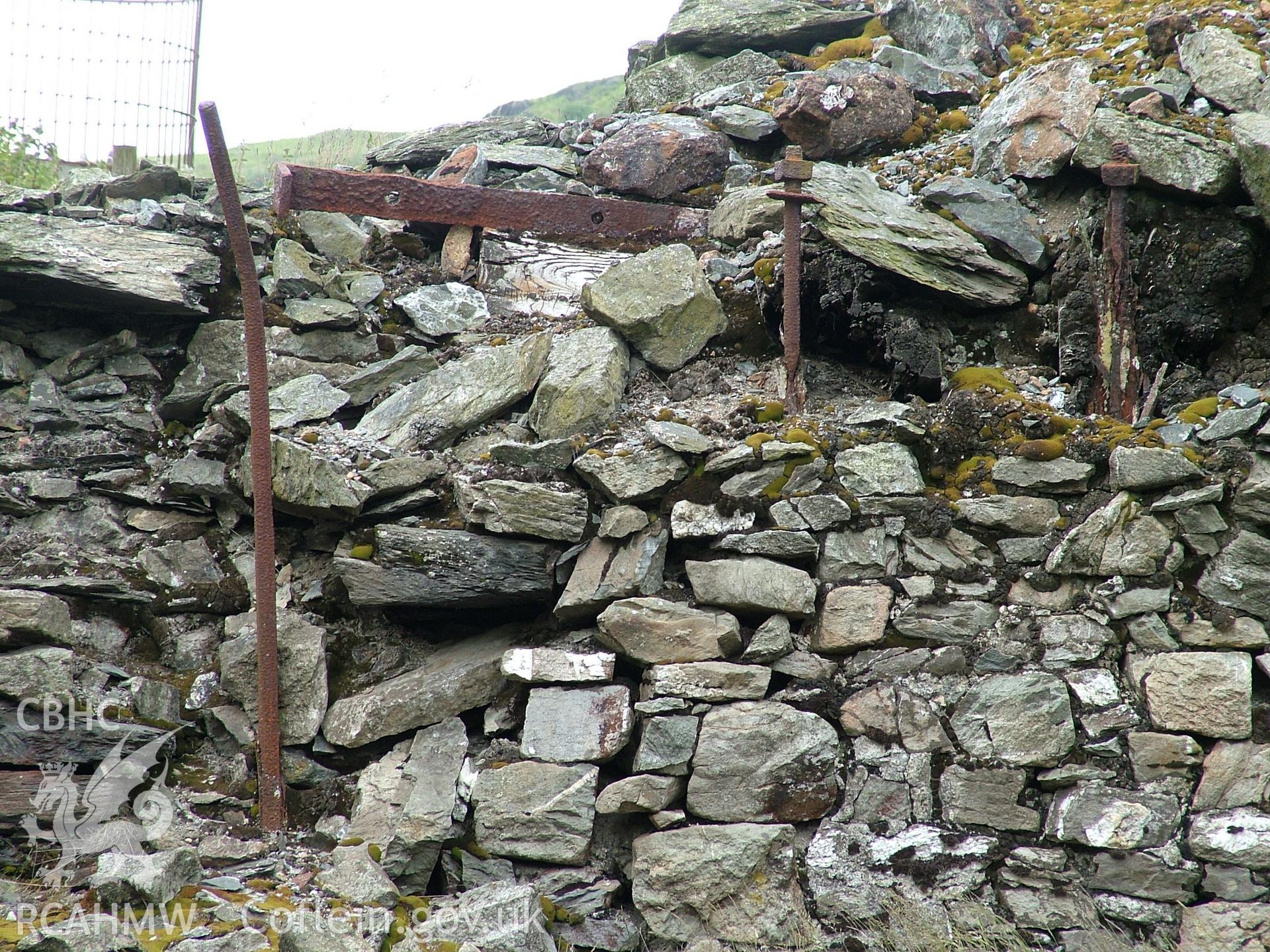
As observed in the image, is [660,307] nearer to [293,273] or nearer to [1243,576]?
[293,273]

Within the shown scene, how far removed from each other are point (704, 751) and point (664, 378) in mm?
2340

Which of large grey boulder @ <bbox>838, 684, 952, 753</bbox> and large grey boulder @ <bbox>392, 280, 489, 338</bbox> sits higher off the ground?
large grey boulder @ <bbox>392, 280, 489, 338</bbox>

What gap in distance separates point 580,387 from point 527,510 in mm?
877

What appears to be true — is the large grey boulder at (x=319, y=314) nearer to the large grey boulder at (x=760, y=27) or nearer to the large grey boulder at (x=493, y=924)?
the large grey boulder at (x=493, y=924)

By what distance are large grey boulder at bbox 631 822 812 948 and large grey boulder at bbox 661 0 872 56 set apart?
7.16 m

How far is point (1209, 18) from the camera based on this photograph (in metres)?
5.89

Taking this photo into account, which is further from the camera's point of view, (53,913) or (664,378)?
(664,378)

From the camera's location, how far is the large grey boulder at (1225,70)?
17.5 ft

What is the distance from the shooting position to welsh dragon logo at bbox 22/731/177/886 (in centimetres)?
420

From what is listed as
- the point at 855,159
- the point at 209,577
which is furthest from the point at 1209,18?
the point at 209,577

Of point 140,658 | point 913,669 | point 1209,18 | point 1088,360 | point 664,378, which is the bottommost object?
point 140,658

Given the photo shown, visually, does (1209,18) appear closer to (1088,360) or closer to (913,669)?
(1088,360)

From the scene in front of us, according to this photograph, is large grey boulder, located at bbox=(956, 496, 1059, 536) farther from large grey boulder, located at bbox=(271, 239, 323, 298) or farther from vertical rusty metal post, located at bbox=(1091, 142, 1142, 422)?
large grey boulder, located at bbox=(271, 239, 323, 298)

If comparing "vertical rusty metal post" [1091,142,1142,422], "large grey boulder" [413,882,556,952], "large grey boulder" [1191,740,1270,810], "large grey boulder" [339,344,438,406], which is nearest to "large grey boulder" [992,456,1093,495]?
"vertical rusty metal post" [1091,142,1142,422]
